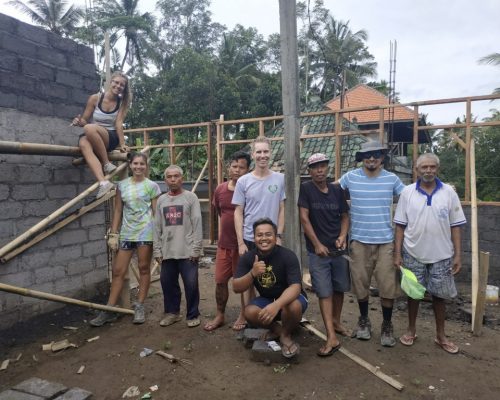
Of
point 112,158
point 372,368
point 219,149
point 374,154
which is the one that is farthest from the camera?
point 219,149

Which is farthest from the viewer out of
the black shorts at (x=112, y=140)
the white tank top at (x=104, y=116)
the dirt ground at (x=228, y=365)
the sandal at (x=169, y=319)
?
the black shorts at (x=112, y=140)

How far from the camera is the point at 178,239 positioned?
411 cm

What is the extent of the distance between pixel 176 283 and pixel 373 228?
216 centimetres

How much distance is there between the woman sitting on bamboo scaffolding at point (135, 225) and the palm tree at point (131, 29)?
2358 centimetres

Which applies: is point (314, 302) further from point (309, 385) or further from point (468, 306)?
point (309, 385)

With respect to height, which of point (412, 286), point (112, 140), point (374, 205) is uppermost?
point (112, 140)

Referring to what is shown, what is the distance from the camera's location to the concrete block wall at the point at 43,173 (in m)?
3.95

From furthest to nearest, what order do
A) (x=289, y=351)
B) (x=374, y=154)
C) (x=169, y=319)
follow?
1. (x=169, y=319)
2. (x=374, y=154)
3. (x=289, y=351)

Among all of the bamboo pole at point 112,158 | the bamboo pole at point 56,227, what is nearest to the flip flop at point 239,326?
the bamboo pole at point 56,227

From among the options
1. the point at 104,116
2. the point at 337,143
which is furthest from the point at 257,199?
the point at 337,143

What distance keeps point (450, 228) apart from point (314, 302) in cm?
233

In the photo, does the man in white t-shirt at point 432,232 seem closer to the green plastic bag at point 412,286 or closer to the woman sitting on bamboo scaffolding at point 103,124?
the green plastic bag at point 412,286

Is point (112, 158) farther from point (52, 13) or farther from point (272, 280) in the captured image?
point (52, 13)

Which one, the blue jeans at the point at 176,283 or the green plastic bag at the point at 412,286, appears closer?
the green plastic bag at the point at 412,286
